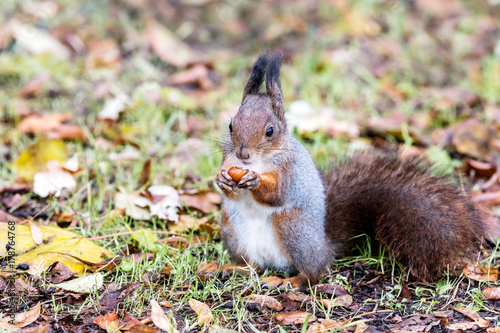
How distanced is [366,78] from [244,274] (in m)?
2.09

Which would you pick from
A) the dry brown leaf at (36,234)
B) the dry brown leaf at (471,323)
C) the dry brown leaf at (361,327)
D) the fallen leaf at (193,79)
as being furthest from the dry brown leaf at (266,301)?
the fallen leaf at (193,79)

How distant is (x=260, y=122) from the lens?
179 centimetres

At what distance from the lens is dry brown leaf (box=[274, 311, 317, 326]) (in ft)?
5.31

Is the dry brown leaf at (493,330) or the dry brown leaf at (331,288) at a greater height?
the dry brown leaf at (493,330)

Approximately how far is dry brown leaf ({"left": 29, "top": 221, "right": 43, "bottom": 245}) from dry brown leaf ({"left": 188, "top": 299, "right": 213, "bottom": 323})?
1.90 feet

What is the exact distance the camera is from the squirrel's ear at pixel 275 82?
1.83 m

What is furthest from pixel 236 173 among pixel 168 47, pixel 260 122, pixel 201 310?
pixel 168 47

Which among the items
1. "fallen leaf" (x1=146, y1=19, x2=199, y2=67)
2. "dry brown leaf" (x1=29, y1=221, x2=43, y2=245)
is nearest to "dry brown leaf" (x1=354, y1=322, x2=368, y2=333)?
"dry brown leaf" (x1=29, y1=221, x2=43, y2=245)

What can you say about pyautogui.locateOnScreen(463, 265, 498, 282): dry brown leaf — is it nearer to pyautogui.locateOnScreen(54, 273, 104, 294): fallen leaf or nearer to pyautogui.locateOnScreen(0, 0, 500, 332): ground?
pyautogui.locateOnScreen(0, 0, 500, 332): ground

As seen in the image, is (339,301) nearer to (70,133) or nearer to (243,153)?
A: (243,153)

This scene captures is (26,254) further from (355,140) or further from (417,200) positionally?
(355,140)

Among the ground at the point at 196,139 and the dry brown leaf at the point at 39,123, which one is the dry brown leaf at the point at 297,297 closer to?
the ground at the point at 196,139

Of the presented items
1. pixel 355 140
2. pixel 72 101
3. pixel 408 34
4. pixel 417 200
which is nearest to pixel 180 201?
pixel 417 200

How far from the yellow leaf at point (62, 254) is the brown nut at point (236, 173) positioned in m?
0.51
